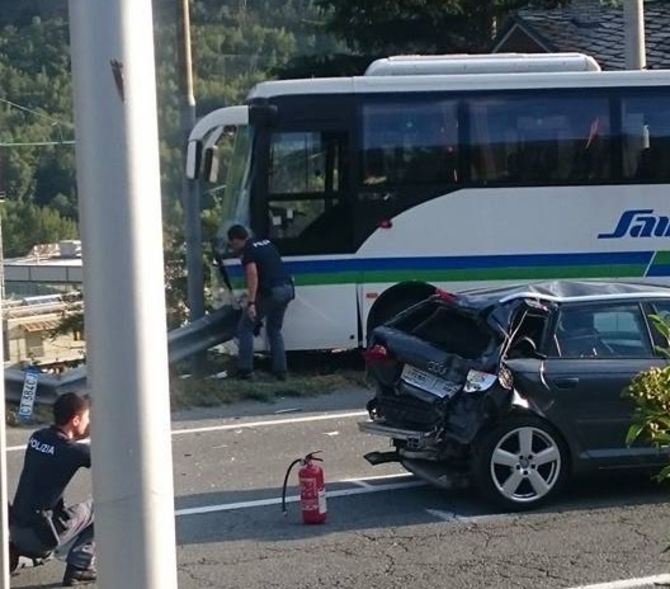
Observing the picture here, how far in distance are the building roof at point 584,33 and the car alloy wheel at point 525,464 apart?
57.3 ft

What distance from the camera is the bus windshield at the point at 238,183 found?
16578mm

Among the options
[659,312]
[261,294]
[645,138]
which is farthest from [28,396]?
[645,138]

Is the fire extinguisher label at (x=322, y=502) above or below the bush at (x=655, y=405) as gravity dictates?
below

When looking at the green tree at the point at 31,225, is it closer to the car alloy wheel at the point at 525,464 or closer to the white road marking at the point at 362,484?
the white road marking at the point at 362,484

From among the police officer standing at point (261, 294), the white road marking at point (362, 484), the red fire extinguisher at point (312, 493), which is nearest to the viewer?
the red fire extinguisher at point (312, 493)

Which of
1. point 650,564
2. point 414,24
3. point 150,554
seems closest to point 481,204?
point 650,564

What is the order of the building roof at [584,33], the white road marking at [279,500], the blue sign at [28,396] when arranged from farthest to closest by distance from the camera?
1. the building roof at [584,33]
2. the blue sign at [28,396]
3. the white road marking at [279,500]

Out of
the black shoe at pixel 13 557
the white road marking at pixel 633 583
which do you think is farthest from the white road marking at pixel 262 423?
the white road marking at pixel 633 583

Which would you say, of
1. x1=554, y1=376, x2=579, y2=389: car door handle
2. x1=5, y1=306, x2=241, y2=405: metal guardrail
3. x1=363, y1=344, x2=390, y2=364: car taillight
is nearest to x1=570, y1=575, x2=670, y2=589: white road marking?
x1=554, y1=376, x2=579, y2=389: car door handle

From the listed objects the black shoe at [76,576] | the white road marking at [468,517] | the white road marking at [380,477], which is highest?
the black shoe at [76,576]

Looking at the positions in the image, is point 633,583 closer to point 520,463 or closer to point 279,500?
point 520,463

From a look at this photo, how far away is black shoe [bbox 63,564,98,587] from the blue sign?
5712 mm

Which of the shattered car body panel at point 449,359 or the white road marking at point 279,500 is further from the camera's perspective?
the white road marking at point 279,500

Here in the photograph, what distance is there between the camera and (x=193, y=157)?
54.4 feet
